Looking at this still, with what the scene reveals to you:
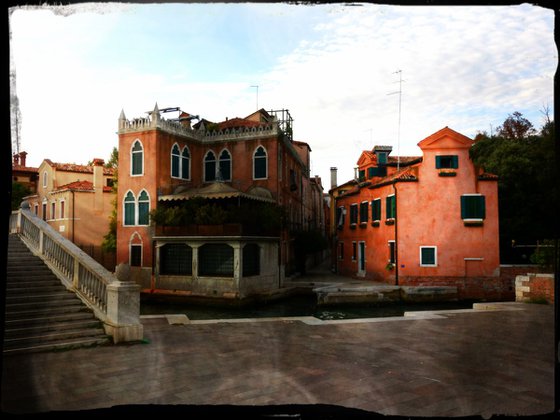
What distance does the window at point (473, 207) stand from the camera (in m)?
3.35

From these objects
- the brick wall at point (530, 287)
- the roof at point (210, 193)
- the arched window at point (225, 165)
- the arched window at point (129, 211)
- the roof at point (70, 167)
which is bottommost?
the brick wall at point (530, 287)

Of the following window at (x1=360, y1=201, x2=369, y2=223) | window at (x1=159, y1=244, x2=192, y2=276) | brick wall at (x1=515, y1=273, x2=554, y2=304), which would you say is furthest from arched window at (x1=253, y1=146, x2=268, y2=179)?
brick wall at (x1=515, y1=273, x2=554, y2=304)

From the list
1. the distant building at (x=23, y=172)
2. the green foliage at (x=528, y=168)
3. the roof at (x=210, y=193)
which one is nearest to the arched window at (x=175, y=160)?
the roof at (x=210, y=193)

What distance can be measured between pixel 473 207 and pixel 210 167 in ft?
8.77

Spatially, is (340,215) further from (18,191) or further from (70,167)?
(18,191)

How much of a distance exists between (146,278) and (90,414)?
1546 millimetres

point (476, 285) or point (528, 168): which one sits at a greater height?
point (528, 168)

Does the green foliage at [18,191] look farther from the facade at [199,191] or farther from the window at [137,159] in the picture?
the window at [137,159]

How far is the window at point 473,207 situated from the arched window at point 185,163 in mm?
2179

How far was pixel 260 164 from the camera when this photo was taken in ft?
9.12

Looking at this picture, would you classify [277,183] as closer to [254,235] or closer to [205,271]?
[254,235]

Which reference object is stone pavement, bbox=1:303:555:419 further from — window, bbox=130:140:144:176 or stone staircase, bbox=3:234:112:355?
window, bbox=130:140:144:176

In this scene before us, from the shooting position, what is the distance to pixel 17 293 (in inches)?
139

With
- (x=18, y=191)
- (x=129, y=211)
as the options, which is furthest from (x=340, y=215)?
(x=18, y=191)
